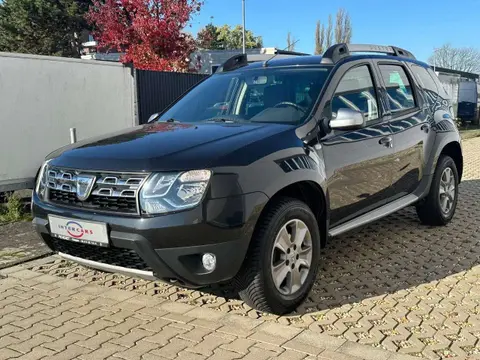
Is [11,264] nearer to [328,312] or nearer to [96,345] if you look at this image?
[96,345]

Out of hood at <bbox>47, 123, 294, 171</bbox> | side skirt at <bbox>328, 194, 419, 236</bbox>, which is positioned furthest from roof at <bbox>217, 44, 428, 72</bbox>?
side skirt at <bbox>328, 194, 419, 236</bbox>

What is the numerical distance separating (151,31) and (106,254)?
518 inches

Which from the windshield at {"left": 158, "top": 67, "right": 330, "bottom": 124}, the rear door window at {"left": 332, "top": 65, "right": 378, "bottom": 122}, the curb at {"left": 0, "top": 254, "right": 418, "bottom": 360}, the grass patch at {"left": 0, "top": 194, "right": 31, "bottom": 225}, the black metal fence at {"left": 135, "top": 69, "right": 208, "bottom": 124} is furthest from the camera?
the black metal fence at {"left": 135, "top": 69, "right": 208, "bottom": 124}

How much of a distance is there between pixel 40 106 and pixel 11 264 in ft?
12.2

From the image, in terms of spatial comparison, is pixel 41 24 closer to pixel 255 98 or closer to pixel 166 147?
pixel 255 98

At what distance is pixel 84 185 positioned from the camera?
3.34 meters

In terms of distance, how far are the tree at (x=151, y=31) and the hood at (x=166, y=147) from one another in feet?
40.1

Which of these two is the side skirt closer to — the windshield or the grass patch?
the windshield

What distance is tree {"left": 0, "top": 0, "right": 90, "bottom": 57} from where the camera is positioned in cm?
2906

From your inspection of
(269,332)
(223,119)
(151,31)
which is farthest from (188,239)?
(151,31)

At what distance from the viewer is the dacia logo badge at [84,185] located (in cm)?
331

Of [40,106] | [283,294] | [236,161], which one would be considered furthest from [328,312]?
[40,106]

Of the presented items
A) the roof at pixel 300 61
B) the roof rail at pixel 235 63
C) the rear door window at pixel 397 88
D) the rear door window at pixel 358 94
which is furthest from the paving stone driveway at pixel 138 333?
the rear door window at pixel 397 88

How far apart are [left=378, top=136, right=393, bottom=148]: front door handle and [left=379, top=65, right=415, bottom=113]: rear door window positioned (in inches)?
14.8
